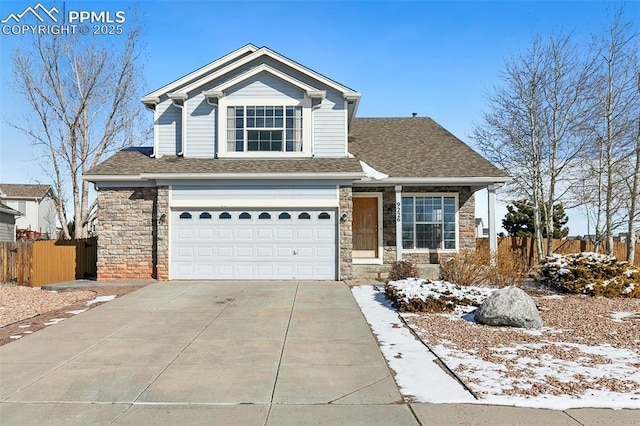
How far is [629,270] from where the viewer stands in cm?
1191

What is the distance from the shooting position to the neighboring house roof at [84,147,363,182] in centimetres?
1396

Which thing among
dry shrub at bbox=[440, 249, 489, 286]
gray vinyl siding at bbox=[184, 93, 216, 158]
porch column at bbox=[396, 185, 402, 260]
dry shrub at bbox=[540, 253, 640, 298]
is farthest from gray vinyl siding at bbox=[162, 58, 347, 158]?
dry shrub at bbox=[540, 253, 640, 298]

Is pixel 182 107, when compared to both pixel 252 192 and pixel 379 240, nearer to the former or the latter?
pixel 252 192

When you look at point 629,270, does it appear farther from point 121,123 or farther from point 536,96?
point 121,123

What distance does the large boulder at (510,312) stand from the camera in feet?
26.6

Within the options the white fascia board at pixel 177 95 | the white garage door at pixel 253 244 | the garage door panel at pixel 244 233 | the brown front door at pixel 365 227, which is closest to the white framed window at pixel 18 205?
the white fascia board at pixel 177 95

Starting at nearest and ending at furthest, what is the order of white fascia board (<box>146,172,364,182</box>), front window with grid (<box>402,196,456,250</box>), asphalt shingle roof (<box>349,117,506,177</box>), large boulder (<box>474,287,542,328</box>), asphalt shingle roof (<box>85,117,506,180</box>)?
1. large boulder (<box>474,287,542,328</box>)
2. white fascia board (<box>146,172,364,182</box>)
3. asphalt shingle roof (<box>85,117,506,180</box>)
4. asphalt shingle roof (<box>349,117,506,177</box>)
5. front window with grid (<box>402,196,456,250</box>)

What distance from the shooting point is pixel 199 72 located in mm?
15797

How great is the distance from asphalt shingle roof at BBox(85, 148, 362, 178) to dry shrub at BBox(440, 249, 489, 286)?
4.13 m

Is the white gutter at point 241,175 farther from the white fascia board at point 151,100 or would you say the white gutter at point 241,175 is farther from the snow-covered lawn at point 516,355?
the snow-covered lawn at point 516,355

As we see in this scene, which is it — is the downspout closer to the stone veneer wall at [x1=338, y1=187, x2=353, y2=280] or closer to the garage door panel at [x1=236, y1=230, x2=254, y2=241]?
the garage door panel at [x1=236, y1=230, x2=254, y2=241]

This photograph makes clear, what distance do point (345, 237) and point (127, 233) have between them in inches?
273

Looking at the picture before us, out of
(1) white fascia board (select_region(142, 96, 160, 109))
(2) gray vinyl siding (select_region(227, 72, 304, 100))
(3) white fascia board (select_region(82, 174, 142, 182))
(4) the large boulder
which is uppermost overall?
(2) gray vinyl siding (select_region(227, 72, 304, 100))

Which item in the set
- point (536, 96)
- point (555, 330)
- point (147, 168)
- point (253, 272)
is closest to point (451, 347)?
point (555, 330)
